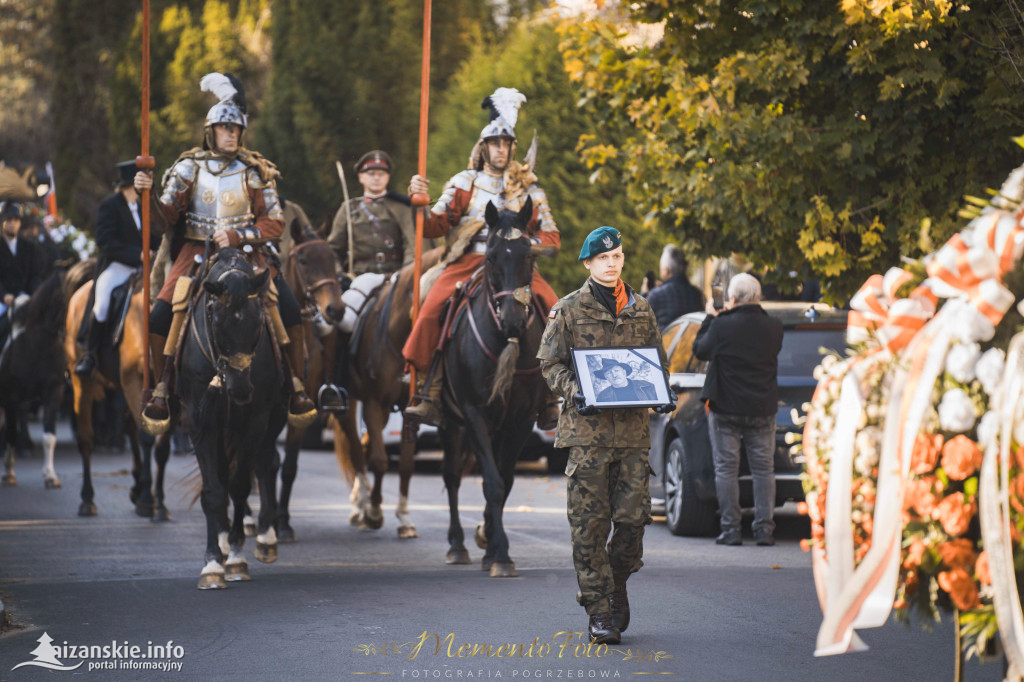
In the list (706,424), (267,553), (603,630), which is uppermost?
(706,424)

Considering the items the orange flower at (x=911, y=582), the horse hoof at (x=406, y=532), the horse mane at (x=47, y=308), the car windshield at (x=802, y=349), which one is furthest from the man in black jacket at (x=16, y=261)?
the orange flower at (x=911, y=582)

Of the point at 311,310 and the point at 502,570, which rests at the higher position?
the point at 311,310

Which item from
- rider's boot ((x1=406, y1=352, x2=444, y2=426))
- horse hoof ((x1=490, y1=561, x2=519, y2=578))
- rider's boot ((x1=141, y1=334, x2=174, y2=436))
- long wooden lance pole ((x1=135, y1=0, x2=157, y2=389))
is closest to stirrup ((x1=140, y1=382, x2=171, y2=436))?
rider's boot ((x1=141, y1=334, x2=174, y2=436))

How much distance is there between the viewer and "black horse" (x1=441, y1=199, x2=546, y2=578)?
911cm

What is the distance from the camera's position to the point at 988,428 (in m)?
4.18

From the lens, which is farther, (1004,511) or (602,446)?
(602,446)

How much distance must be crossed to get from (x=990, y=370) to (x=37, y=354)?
14.7 m

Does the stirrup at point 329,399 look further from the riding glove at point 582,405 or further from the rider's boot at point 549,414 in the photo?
the riding glove at point 582,405

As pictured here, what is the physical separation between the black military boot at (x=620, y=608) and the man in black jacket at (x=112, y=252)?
24.5 ft

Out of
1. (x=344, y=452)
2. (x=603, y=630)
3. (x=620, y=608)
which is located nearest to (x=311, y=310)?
(x=344, y=452)

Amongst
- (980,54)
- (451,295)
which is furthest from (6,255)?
(980,54)

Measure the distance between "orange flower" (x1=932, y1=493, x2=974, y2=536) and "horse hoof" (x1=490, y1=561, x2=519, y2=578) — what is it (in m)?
5.09

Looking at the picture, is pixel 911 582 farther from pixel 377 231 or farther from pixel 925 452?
pixel 377 231

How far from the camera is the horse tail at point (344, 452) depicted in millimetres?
12555
